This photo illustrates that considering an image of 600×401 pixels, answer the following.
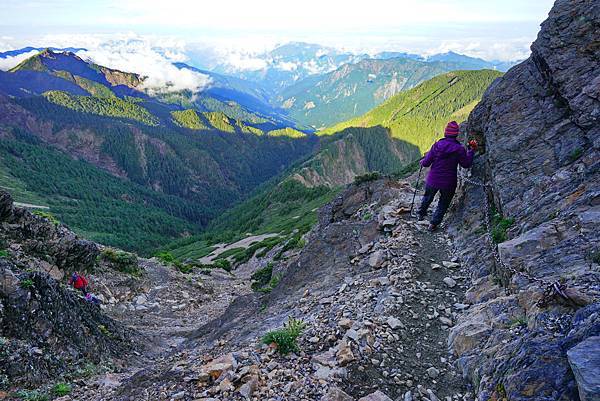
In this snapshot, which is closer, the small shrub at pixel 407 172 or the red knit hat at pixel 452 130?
the red knit hat at pixel 452 130

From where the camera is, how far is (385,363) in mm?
8641

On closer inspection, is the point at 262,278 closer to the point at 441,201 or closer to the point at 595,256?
the point at 441,201

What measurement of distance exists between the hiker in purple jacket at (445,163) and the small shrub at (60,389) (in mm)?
13418

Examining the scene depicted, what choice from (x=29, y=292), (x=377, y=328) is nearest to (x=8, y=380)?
(x=29, y=292)

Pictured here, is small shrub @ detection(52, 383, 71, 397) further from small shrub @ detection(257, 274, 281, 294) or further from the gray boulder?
the gray boulder

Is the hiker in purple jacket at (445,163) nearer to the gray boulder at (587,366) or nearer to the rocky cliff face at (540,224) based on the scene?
the rocky cliff face at (540,224)

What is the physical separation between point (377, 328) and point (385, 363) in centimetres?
110

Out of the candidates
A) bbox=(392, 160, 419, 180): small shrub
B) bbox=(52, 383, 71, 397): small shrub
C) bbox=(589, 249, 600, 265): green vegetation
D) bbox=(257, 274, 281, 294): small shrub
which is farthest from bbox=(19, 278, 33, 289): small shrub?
bbox=(392, 160, 419, 180): small shrub

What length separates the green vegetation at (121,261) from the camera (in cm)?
2980

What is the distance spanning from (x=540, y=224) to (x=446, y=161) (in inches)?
210

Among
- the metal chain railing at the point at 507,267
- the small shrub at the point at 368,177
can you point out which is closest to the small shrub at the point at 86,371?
the metal chain railing at the point at 507,267

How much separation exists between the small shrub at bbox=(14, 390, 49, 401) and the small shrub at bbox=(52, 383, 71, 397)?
1.55 feet

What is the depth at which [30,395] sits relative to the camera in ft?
35.0

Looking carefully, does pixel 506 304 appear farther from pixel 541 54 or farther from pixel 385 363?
pixel 541 54
